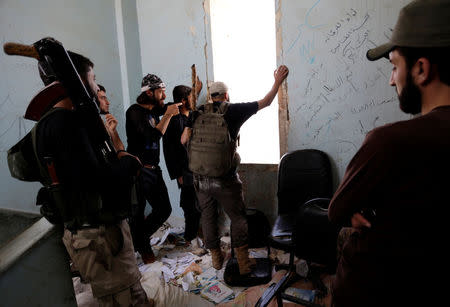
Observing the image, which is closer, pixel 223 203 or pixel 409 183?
pixel 409 183

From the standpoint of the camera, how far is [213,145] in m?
2.40

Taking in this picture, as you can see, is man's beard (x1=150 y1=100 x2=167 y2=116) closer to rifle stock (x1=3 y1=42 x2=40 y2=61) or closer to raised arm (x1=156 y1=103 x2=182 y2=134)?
raised arm (x1=156 y1=103 x2=182 y2=134)

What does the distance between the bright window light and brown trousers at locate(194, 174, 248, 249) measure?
2.67 feet

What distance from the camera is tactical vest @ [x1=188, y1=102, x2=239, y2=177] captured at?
7.84ft

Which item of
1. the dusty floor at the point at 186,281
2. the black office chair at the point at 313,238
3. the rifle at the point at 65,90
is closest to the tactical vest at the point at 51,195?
the rifle at the point at 65,90

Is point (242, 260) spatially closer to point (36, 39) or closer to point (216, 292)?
point (216, 292)

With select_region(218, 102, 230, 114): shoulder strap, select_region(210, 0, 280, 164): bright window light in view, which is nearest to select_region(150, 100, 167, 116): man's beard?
select_region(210, 0, 280, 164): bright window light

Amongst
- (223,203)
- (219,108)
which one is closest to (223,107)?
(219,108)

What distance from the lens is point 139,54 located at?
398 centimetres

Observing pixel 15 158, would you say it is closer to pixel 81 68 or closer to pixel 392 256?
pixel 81 68

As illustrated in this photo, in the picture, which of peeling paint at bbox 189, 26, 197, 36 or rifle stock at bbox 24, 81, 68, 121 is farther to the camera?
peeling paint at bbox 189, 26, 197, 36

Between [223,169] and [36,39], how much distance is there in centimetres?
278

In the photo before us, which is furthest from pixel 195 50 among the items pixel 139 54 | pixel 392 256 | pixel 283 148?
pixel 392 256

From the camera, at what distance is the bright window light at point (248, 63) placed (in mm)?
3082
